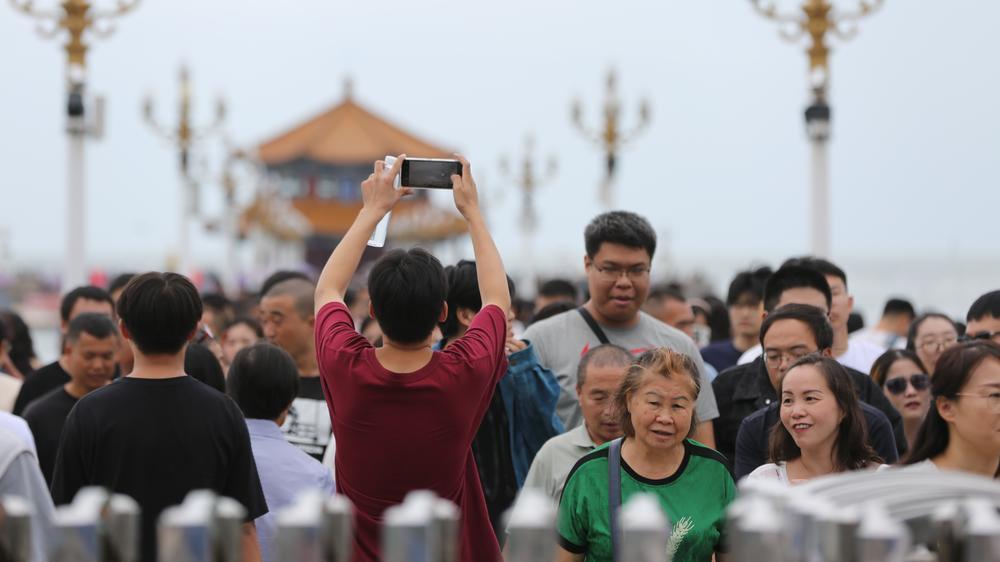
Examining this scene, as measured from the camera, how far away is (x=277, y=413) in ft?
16.4

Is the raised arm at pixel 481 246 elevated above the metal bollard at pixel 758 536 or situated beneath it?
elevated above

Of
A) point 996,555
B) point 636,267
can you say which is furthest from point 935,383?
point 996,555

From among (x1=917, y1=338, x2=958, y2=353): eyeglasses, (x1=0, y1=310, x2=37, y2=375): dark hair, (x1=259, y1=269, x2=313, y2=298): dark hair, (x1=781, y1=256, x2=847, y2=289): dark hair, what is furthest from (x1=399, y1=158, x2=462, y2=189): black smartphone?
(x1=0, y1=310, x2=37, y2=375): dark hair

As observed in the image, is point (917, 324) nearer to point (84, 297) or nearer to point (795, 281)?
point (795, 281)

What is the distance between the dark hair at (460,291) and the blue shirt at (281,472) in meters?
0.98

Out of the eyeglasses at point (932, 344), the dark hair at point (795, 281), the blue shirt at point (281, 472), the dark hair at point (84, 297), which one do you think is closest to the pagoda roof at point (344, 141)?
the dark hair at point (84, 297)

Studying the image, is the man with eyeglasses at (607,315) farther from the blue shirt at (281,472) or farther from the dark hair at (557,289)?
the dark hair at (557,289)

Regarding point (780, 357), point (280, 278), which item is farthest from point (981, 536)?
point (280, 278)

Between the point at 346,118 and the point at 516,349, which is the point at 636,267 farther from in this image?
the point at 346,118

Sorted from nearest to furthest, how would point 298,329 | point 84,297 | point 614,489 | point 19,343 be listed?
point 614,489 → point 298,329 → point 84,297 → point 19,343

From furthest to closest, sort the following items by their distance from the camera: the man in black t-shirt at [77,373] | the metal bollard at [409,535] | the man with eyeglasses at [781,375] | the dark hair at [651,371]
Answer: the man in black t-shirt at [77,373]
the man with eyeglasses at [781,375]
the dark hair at [651,371]
the metal bollard at [409,535]

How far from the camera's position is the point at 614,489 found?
4020mm

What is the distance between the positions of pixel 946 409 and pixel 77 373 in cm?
411

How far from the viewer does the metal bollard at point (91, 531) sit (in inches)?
83.5
